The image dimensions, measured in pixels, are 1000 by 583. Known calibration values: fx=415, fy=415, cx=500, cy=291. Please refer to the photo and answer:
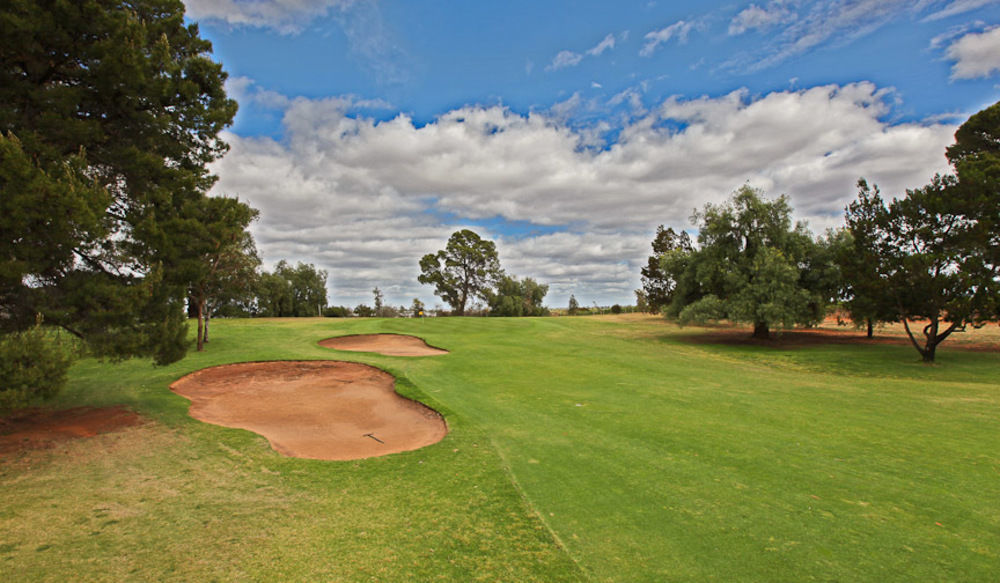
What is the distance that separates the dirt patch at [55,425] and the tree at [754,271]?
27386 millimetres

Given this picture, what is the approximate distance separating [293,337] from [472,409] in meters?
18.8

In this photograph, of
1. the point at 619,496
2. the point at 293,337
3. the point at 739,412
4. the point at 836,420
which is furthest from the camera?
the point at 293,337

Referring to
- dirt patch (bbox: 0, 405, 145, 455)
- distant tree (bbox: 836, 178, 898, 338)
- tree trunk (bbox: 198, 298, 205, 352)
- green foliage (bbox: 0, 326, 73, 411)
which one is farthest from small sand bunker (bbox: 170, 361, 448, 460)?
distant tree (bbox: 836, 178, 898, 338)

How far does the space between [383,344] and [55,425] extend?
16568mm

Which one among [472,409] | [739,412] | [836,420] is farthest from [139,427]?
[836,420]

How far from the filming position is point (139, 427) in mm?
8383

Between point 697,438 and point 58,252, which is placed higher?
point 58,252

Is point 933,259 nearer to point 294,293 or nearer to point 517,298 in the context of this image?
point 517,298

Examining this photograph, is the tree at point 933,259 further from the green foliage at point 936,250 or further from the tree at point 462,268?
the tree at point 462,268

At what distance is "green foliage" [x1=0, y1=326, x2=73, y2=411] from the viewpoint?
20.2 feet

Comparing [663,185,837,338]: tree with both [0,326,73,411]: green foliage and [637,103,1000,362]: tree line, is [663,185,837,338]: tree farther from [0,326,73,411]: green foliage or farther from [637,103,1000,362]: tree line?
[0,326,73,411]: green foliage

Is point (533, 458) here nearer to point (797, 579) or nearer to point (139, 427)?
point (797, 579)

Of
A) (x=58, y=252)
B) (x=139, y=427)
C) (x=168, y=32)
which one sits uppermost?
(x=168, y=32)

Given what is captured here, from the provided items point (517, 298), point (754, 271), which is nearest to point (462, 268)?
point (517, 298)
